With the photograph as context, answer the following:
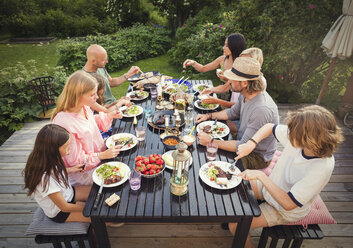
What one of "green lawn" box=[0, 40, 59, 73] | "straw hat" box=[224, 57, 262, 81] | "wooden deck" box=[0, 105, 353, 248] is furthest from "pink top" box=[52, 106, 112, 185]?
"green lawn" box=[0, 40, 59, 73]

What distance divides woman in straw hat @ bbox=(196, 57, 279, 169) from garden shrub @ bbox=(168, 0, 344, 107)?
3482 mm

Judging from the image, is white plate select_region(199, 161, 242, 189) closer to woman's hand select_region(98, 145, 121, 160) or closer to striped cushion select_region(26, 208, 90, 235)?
woman's hand select_region(98, 145, 121, 160)

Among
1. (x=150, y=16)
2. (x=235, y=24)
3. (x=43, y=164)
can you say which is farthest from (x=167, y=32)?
(x=43, y=164)

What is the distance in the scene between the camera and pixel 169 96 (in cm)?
421

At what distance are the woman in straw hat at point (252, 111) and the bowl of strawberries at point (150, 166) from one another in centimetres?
67

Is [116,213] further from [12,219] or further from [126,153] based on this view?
[12,219]

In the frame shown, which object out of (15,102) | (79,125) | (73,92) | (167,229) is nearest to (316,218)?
(167,229)

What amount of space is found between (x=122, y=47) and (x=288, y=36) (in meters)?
6.63

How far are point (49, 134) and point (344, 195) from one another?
4273mm

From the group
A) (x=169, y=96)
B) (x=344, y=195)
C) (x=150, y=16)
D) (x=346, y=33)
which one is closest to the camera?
(x=344, y=195)

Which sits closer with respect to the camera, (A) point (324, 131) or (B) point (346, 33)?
(A) point (324, 131)

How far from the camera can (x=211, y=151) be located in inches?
103

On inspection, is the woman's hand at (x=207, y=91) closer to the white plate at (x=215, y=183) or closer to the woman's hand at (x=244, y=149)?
the woman's hand at (x=244, y=149)

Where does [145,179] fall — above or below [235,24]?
below
